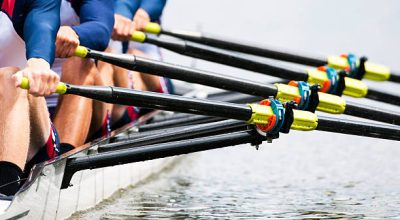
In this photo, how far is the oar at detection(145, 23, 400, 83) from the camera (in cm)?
535

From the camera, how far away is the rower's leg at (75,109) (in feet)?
12.1

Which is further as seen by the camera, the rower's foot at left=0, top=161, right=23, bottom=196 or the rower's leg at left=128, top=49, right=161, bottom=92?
the rower's leg at left=128, top=49, right=161, bottom=92

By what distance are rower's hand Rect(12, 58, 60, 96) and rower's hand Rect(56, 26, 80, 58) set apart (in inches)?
25.1

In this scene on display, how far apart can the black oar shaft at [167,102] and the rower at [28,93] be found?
0.21 meters

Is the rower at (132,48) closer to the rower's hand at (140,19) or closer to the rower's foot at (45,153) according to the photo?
the rower's hand at (140,19)

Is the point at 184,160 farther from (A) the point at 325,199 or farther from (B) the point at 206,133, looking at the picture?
(B) the point at 206,133

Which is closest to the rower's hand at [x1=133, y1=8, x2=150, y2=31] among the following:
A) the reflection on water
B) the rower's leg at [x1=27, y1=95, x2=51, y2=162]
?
the reflection on water

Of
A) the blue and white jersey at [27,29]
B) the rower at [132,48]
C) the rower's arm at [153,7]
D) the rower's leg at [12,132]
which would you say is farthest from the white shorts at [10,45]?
the rower's arm at [153,7]

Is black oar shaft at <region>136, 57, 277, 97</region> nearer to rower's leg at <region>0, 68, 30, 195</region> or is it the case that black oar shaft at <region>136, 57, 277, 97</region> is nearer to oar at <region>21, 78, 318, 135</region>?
oar at <region>21, 78, 318, 135</region>

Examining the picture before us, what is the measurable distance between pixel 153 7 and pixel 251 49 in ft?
2.77

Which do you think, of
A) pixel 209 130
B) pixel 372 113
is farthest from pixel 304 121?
pixel 372 113

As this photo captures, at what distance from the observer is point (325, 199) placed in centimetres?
409

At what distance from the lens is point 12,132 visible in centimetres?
302

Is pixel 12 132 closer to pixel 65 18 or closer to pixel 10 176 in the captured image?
pixel 10 176
